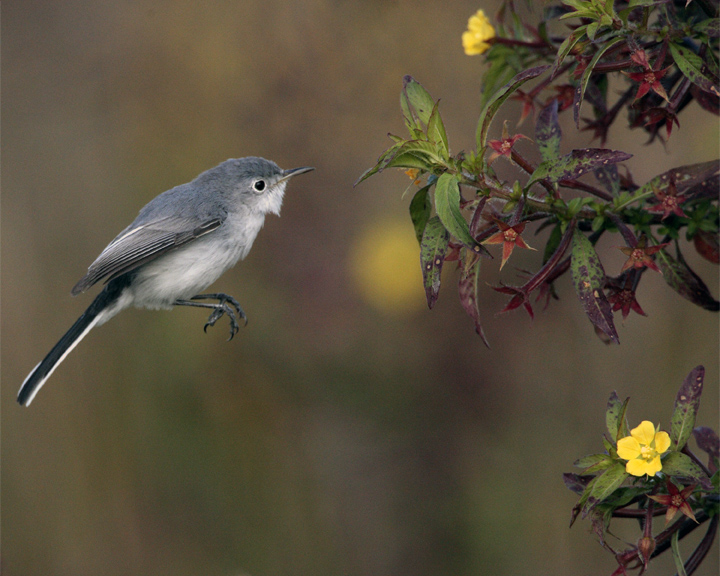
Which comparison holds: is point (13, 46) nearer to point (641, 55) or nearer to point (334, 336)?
point (334, 336)

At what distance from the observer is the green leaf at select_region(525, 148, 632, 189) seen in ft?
4.53

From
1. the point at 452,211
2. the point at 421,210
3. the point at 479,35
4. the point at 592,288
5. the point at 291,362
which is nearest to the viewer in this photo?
the point at 452,211

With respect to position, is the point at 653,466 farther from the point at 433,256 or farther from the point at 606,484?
the point at 433,256

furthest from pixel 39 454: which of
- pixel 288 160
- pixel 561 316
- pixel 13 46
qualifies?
pixel 561 316

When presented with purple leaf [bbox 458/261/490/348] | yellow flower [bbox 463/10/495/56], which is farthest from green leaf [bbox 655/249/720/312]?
yellow flower [bbox 463/10/495/56]

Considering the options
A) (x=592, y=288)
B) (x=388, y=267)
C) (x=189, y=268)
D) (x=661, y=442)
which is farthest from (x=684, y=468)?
(x=388, y=267)

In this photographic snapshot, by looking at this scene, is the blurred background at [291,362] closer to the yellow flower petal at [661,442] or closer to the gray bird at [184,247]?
the gray bird at [184,247]

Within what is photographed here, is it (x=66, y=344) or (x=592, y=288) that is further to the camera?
(x=66, y=344)

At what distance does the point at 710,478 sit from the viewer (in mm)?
1440

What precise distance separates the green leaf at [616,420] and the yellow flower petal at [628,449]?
0.05 metres

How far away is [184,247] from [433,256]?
5.56 ft

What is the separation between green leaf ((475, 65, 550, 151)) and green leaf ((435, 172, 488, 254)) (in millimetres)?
113

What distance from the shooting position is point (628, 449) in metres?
1.37

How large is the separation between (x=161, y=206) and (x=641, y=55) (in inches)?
78.3
